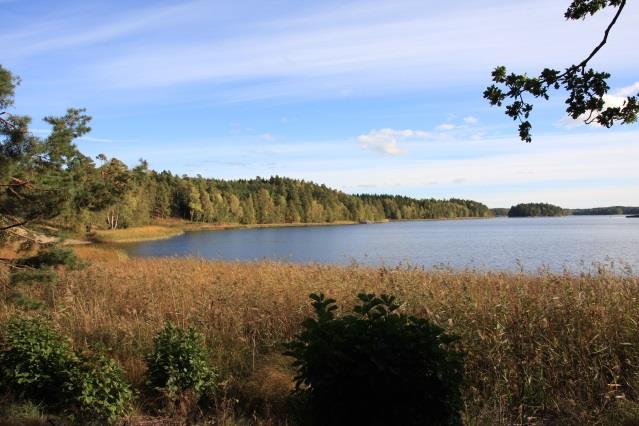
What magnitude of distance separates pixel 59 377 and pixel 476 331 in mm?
4327

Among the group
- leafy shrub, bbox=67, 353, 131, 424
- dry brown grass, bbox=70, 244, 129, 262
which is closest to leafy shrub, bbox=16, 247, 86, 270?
leafy shrub, bbox=67, 353, 131, 424

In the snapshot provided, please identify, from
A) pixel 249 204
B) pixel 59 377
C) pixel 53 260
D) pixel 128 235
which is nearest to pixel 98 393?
pixel 59 377

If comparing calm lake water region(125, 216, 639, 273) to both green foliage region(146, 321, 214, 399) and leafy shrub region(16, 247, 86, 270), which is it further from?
leafy shrub region(16, 247, 86, 270)

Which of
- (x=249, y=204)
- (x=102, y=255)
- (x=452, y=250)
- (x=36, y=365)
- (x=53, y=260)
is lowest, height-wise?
(x=452, y=250)

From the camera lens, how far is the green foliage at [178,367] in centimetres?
493

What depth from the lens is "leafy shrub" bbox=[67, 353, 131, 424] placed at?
174 inches

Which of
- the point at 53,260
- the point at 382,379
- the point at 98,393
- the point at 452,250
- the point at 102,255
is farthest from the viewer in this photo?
the point at 452,250

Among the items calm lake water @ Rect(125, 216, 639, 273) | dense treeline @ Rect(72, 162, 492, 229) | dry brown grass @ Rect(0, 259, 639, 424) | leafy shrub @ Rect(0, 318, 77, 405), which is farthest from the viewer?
dense treeline @ Rect(72, 162, 492, 229)

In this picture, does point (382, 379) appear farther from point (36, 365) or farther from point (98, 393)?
point (36, 365)

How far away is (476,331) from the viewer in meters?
5.69

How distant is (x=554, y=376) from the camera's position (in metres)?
5.29

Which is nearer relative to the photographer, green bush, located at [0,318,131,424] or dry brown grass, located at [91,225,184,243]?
green bush, located at [0,318,131,424]

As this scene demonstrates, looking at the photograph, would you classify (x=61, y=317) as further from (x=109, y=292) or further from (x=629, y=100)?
(x=629, y=100)

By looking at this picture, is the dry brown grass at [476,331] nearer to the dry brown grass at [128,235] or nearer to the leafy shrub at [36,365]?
the leafy shrub at [36,365]
